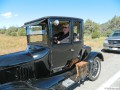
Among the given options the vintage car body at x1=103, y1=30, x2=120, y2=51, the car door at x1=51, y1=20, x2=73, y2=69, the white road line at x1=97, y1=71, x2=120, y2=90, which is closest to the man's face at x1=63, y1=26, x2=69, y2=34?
the car door at x1=51, y1=20, x2=73, y2=69

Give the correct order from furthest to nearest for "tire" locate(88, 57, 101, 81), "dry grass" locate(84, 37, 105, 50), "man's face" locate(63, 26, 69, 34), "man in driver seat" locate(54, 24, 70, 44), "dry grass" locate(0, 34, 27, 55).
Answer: "dry grass" locate(84, 37, 105, 50) < "dry grass" locate(0, 34, 27, 55) < "tire" locate(88, 57, 101, 81) < "man's face" locate(63, 26, 69, 34) < "man in driver seat" locate(54, 24, 70, 44)

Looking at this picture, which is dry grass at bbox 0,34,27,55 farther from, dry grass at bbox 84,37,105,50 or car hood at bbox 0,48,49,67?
car hood at bbox 0,48,49,67

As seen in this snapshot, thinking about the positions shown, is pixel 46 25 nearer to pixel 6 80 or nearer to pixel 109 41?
pixel 6 80

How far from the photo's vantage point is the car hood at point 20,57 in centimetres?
329

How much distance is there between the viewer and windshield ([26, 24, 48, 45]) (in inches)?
156

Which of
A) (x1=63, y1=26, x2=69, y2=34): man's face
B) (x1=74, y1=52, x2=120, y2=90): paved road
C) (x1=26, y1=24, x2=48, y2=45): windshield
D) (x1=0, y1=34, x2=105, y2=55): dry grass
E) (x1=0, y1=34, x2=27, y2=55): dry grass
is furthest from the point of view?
(x1=0, y1=34, x2=105, y2=55): dry grass

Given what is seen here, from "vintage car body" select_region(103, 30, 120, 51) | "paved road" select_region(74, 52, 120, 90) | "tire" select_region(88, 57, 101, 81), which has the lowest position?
"paved road" select_region(74, 52, 120, 90)

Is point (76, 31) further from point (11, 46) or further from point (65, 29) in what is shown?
point (11, 46)

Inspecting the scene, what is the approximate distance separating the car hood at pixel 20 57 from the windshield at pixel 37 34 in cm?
31

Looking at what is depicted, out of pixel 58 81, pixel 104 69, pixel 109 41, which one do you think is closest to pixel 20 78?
pixel 58 81

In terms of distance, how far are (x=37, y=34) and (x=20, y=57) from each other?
951 mm

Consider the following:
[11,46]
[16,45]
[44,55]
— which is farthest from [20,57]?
[16,45]

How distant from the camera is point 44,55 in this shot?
3.78m

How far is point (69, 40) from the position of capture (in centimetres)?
Answer: 437
